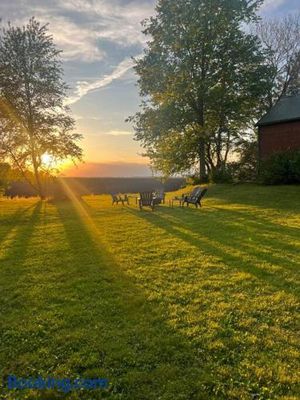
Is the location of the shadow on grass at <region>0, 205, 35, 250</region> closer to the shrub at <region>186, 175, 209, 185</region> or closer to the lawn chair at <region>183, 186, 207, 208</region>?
the lawn chair at <region>183, 186, 207, 208</region>

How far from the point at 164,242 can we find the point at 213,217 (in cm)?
476

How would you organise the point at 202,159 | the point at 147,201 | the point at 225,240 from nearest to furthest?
the point at 225,240 < the point at 147,201 < the point at 202,159

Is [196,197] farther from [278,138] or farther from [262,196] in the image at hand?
[278,138]

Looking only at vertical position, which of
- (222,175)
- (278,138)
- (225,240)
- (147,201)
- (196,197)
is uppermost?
(278,138)

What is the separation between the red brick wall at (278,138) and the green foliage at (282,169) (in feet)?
5.92

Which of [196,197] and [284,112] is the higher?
[284,112]

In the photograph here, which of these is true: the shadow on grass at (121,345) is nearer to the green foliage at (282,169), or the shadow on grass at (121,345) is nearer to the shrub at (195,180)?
the green foliage at (282,169)

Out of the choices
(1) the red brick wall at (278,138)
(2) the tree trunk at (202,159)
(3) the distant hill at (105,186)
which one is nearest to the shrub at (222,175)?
(2) the tree trunk at (202,159)

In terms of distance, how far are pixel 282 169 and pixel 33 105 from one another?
21.1 meters

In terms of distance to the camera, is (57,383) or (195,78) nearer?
(57,383)

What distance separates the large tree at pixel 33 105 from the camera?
26.2m

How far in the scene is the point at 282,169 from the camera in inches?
848

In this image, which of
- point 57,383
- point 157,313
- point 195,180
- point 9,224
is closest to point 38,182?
point 9,224

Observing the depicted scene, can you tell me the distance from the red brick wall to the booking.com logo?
76.5ft
